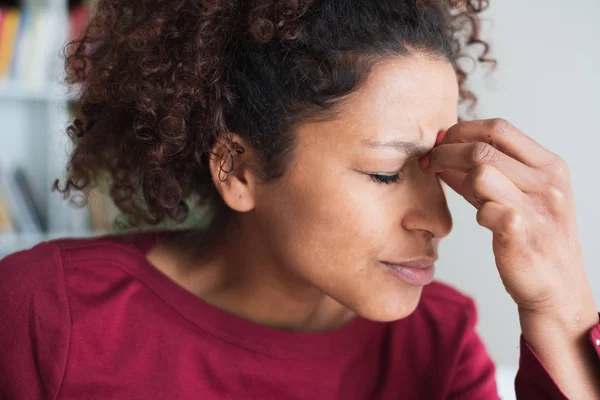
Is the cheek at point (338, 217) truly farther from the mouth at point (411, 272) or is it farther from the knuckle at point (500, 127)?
the knuckle at point (500, 127)

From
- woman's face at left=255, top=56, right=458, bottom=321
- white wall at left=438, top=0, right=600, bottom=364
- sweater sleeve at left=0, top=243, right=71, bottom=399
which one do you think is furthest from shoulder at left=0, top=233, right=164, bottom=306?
white wall at left=438, top=0, right=600, bottom=364

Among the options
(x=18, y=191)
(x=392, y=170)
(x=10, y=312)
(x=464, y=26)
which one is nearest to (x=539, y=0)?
(x=464, y=26)

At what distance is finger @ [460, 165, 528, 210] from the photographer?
922 millimetres

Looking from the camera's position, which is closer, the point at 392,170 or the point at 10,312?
the point at 392,170

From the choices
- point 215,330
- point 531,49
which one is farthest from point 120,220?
point 531,49

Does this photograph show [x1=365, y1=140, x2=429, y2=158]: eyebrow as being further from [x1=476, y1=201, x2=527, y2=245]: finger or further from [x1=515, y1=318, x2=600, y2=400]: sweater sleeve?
[x1=515, y1=318, x2=600, y2=400]: sweater sleeve

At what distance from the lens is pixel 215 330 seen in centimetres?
119

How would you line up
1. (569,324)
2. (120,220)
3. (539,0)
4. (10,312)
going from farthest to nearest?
(539,0) → (120,220) → (10,312) → (569,324)

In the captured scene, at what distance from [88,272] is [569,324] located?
798mm

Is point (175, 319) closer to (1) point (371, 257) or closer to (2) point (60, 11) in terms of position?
(1) point (371, 257)

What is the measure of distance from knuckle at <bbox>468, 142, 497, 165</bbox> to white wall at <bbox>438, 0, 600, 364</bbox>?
2.40 ft

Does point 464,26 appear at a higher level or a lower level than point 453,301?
higher

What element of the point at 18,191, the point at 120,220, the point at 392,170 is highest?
the point at 392,170

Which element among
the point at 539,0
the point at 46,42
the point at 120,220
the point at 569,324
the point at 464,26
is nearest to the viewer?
the point at 569,324
